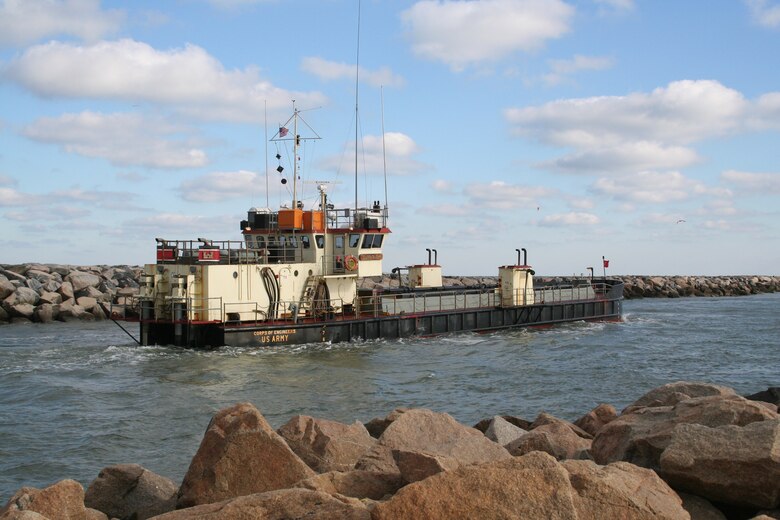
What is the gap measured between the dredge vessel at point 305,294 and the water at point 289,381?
0.84 m

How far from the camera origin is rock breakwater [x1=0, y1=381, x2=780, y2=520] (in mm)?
5141

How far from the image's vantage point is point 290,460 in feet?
23.5

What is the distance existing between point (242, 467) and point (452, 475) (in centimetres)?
273

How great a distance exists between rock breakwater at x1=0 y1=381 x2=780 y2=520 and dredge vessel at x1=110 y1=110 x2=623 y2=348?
52.7 ft

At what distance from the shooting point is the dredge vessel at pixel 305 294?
2483 centimetres

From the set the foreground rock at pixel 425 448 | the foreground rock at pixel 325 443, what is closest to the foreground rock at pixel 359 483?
the foreground rock at pixel 425 448

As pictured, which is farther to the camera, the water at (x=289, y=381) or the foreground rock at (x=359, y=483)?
the water at (x=289, y=381)

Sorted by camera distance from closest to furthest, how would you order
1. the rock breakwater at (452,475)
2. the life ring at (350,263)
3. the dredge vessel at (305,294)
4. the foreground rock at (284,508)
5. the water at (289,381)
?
the rock breakwater at (452,475) < the foreground rock at (284,508) < the water at (289,381) < the dredge vessel at (305,294) < the life ring at (350,263)

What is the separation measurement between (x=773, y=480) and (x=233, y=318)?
69.7ft

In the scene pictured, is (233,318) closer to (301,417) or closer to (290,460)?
(301,417)

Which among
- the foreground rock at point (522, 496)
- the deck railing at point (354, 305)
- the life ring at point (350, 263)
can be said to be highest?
the life ring at point (350, 263)

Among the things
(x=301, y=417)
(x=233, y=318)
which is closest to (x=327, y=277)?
(x=233, y=318)

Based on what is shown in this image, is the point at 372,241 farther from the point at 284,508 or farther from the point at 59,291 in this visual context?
the point at 284,508

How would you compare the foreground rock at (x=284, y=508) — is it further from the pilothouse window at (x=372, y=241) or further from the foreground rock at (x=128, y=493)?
the pilothouse window at (x=372, y=241)
